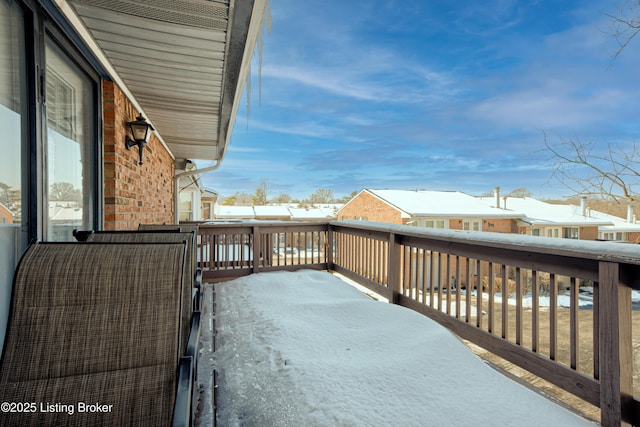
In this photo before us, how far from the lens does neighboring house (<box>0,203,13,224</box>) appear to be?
4.65ft

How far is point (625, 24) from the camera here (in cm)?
360

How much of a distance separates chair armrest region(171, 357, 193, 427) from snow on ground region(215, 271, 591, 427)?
606 mm

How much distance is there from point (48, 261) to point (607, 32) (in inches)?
225

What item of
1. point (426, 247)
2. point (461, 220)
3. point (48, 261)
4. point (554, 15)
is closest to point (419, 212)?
point (461, 220)

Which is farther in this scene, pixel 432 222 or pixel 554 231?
pixel 554 231

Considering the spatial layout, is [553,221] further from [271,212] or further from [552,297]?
[271,212]

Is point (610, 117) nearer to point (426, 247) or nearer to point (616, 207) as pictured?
point (616, 207)

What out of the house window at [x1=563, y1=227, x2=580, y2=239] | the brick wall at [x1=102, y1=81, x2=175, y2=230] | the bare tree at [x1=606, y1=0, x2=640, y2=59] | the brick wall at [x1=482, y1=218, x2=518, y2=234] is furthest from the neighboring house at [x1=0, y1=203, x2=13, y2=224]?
the house window at [x1=563, y1=227, x2=580, y2=239]

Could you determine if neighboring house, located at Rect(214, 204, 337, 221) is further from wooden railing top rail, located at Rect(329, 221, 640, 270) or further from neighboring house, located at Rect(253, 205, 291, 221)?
wooden railing top rail, located at Rect(329, 221, 640, 270)

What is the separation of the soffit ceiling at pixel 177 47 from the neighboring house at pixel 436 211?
11.0 meters

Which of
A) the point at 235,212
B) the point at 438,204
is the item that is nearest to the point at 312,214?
the point at 235,212

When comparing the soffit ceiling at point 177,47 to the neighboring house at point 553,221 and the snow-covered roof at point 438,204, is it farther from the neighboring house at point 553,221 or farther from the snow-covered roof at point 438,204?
the neighboring house at point 553,221

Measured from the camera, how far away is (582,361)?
595 centimetres

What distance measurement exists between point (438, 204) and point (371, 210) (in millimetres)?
3340
